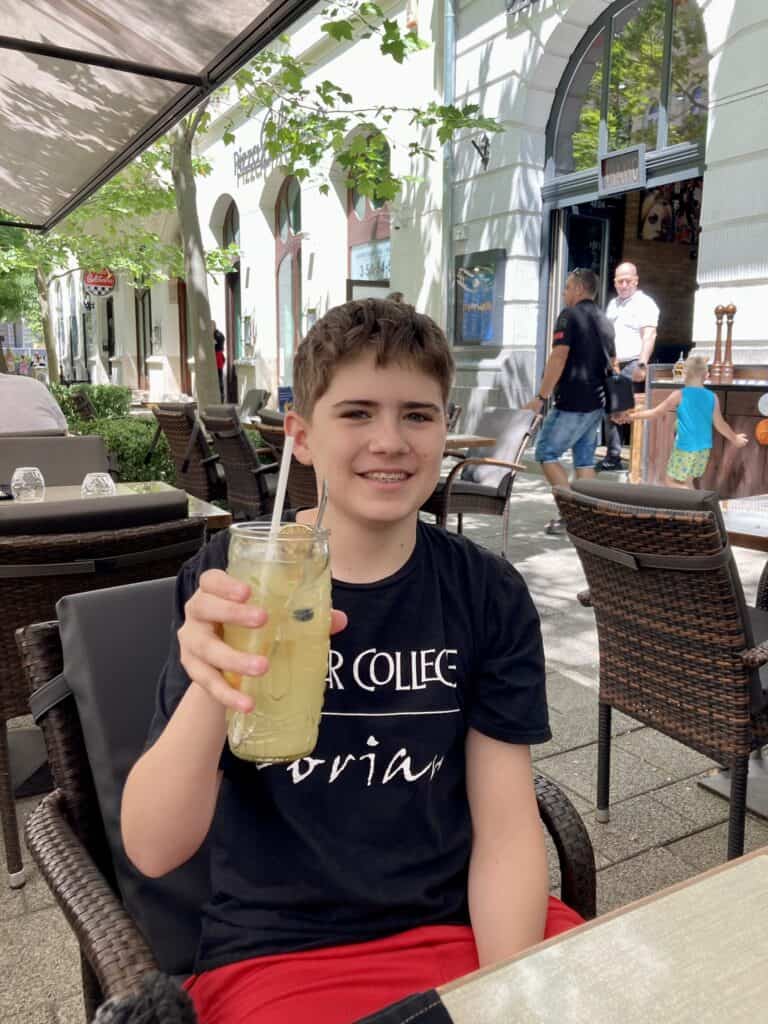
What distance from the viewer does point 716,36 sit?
302 inches

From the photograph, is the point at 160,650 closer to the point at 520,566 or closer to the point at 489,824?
the point at 489,824

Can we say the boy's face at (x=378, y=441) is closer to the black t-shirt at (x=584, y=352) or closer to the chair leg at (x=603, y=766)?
the chair leg at (x=603, y=766)

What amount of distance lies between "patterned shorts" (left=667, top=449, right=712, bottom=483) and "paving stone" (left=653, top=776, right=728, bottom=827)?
3.68 m

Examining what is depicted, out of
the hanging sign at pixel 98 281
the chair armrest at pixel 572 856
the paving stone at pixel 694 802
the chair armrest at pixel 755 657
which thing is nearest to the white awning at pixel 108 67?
the chair armrest at pixel 755 657

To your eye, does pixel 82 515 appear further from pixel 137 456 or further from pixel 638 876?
pixel 137 456

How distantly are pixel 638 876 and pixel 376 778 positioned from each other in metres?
1.55

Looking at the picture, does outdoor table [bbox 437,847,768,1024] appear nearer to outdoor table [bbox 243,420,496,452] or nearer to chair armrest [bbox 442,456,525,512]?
chair armrest [bbox 442,456,525,512]

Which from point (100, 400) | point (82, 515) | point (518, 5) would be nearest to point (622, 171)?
point (518, 5)

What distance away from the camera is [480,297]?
11.1 m

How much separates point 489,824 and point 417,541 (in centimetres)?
46

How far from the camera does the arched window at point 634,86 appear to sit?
8.71 metres

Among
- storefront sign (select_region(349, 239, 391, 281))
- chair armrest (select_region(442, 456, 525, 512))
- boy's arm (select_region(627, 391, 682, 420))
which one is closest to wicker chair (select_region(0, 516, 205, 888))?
chair armrest (select_region(442, 456, 525, 512))

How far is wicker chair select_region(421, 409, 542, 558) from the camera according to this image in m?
5.90

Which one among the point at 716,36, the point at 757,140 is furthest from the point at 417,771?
the point at 716,36
